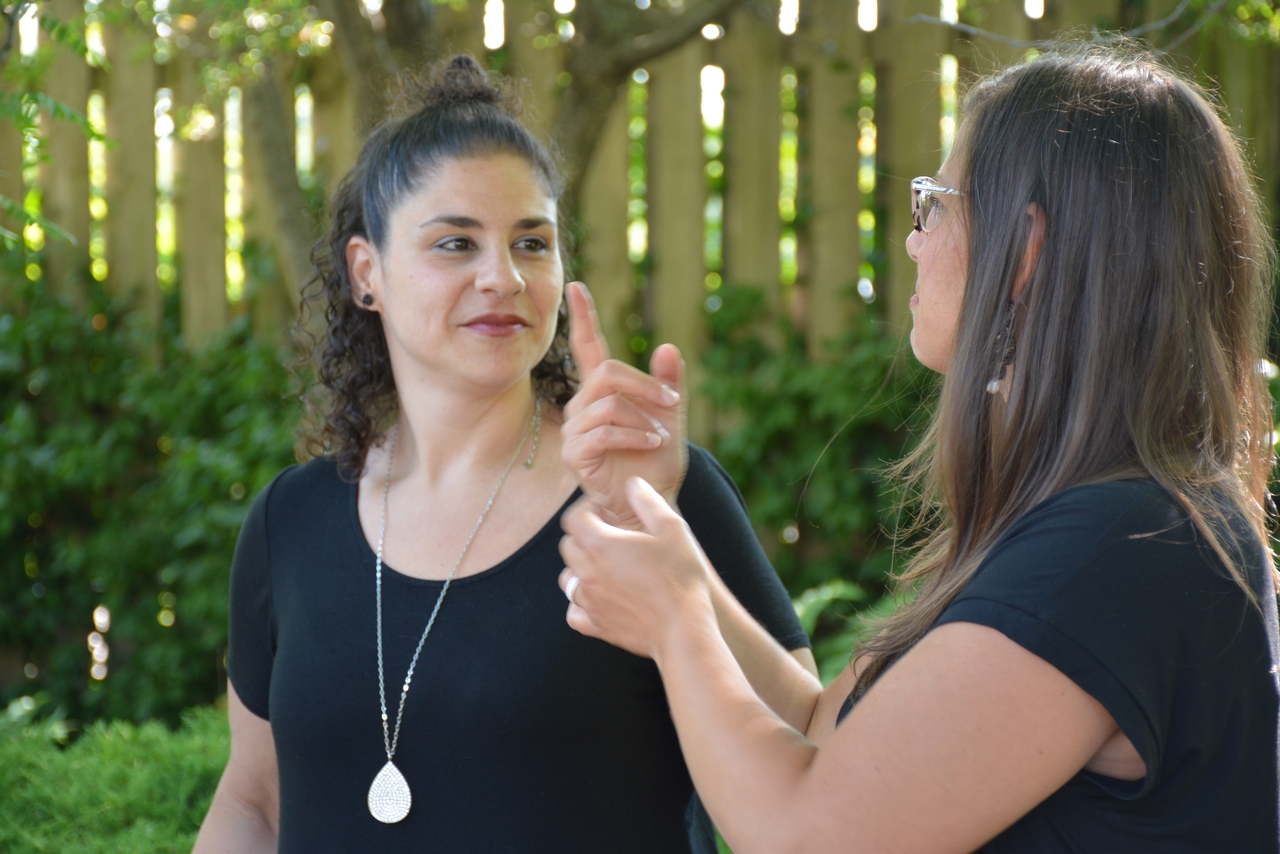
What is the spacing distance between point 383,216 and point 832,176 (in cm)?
230

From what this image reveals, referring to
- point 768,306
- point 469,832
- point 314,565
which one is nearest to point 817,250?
point 768,306

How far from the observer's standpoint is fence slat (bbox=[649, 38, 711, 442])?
397 cm

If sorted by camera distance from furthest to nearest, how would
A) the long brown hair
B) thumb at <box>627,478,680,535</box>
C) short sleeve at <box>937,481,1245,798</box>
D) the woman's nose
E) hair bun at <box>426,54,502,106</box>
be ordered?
hair bun at <box>426,54,502,106</box>, the woman's nose, thumb at <box>627,478,680,535</box>, the long brown hair, short sleeve at <box>937,481,1245,798</box>

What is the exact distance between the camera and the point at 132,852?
7.17ft

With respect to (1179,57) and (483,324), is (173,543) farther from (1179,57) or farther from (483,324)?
(1179,57)

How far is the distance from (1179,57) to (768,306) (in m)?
1.54

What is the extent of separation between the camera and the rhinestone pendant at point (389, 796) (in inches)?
63.7

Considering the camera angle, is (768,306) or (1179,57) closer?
(1179,57)

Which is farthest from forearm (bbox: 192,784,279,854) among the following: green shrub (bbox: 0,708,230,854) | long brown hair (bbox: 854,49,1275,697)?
long brown hair (bbox: 854,49,1275,697)

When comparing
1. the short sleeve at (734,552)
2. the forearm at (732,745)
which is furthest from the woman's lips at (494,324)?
the forearm at (732,745)

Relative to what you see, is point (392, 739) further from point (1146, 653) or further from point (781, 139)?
point (781, 139)

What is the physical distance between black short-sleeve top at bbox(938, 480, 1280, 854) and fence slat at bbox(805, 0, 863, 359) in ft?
9.36

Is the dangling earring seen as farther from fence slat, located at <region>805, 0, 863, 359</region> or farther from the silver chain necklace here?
fence slat, located at <region>805, 0, 863, 359</region>

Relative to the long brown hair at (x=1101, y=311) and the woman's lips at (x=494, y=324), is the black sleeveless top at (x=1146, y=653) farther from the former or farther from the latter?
the woman's lips at (x=494, y=324)
